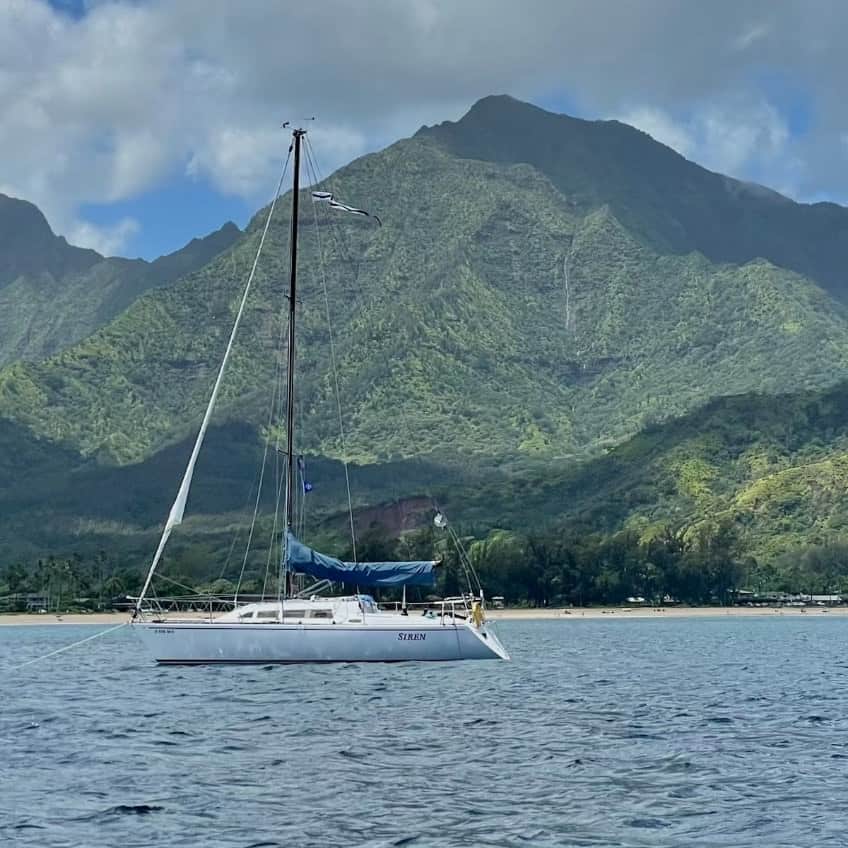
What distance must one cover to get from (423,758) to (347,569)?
30712 millimetres

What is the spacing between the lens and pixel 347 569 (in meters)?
71.1

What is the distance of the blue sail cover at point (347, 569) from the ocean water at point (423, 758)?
161 inches

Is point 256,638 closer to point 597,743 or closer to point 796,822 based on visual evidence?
point 597,743

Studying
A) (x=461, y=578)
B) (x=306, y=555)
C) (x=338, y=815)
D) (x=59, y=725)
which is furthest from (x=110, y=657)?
(x=461, y=578)

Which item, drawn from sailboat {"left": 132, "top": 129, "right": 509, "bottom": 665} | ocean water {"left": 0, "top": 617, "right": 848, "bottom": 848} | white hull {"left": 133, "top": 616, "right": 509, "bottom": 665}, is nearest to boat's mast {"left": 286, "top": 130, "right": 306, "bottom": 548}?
sailboat {"left": 132, "top": 129, "right": 509, "bottom": 665}

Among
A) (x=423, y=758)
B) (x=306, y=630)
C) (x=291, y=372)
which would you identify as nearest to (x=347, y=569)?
(x=306, y=630)

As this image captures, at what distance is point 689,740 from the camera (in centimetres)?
4419

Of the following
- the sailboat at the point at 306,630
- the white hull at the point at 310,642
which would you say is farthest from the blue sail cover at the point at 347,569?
the white hull at the point at 310,642

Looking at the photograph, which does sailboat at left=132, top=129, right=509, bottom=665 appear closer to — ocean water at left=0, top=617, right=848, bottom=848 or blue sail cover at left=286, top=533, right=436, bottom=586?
blue sail cover at left=286, top=533, right=436, bottom=586

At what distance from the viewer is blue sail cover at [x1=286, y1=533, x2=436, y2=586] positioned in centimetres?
7088

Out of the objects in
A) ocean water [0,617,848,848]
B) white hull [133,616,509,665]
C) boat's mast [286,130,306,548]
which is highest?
boat's mast [286,130,306,548]

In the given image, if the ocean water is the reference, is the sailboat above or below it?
above

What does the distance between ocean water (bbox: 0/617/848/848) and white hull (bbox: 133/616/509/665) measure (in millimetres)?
867

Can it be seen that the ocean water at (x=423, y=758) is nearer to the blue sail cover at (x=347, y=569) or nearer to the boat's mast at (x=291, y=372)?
the blue sail cover at (x=347, y=569)
